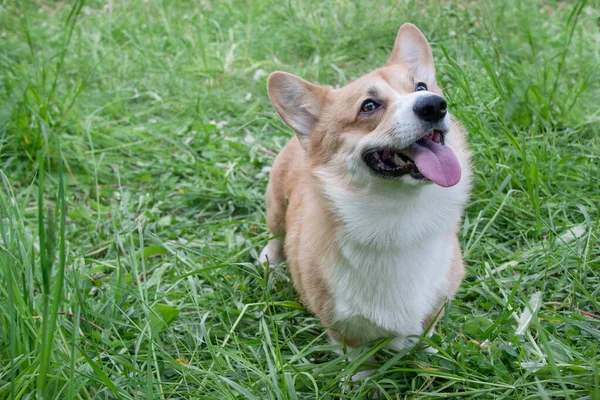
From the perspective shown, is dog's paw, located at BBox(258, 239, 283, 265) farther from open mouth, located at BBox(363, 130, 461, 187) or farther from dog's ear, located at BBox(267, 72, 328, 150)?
open mouth, located at BBox(363, 130, 461, 187)

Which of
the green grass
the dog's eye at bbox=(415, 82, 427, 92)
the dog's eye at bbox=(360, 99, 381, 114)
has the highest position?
the dog's eye at bbox=(415, 82, 427, 92)

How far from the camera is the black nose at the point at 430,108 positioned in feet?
7.94

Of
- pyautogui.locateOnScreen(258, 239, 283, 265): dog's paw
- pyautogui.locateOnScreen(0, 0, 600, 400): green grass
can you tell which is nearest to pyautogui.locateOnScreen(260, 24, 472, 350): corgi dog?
pyautogui.locateOnScreen(0, 0, 600, 400): green grass

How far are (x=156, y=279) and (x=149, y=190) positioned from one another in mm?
1239

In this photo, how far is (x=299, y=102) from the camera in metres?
3.02

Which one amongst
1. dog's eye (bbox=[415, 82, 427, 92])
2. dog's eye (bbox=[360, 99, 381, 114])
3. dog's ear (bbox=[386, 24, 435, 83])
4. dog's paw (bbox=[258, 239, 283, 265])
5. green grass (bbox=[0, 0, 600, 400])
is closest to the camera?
green grass (bbox=[0, 0, 600, 400])

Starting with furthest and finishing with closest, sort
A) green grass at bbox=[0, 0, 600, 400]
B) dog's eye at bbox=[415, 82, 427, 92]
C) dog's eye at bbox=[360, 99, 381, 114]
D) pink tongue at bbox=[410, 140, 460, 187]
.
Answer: dog's eye at bbox=[415, 82, 427, 92], dog's eye at bbox=[360, 99, 381, 114], green grass at bbox=[0, 0, 600, 400], pink tongue at bbox=[410, 140, 460, 187]

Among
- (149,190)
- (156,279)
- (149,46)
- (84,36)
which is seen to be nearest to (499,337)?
(156,279)

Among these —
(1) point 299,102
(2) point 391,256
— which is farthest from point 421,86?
(2) point 391,256

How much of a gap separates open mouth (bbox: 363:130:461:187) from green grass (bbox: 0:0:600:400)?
596 mm

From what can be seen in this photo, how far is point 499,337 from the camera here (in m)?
2.81

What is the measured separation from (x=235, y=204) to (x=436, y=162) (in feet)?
6.89

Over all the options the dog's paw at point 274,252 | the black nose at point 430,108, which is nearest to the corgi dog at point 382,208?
the black nose at point 430,108

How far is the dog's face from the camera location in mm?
2453
